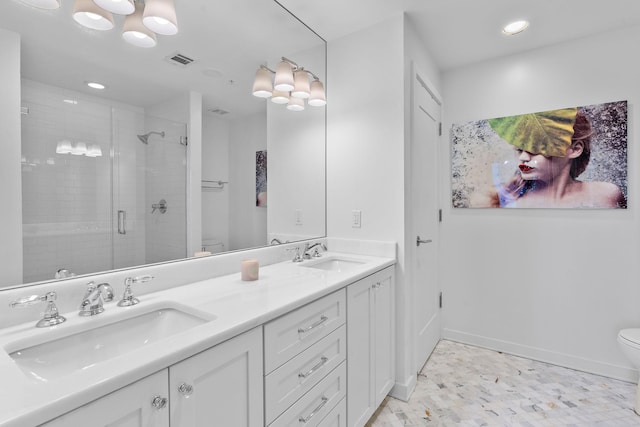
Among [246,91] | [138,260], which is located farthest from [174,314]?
[246,91]

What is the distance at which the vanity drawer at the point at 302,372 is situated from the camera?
101 cm

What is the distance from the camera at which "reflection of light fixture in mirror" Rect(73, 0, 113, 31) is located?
1.06 m

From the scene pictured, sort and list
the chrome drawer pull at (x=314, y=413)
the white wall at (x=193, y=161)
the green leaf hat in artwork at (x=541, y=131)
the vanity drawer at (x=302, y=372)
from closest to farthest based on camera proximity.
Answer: the vanity drawer at (x=302, y=372), the chrome drawer pull at (x=314, y=413), the white wall at (x=193, y=161), the green leaf hat in artwork at (x=541, y=131)

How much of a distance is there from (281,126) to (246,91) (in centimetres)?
35

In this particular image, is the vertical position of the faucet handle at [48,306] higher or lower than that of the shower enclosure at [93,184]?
lower

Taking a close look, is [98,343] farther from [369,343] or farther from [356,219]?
[356,219]

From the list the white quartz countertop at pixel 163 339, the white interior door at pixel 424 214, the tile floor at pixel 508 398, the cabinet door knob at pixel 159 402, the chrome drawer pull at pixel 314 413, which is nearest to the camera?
the white quartz countertop at pixel 163 339

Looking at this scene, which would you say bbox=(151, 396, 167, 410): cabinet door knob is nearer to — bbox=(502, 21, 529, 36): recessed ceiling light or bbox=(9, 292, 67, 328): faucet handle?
bbox=(9, 292, 67, 328): faucet handle

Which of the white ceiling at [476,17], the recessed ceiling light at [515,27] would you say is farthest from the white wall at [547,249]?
the recessed ceiling light at [515,27]

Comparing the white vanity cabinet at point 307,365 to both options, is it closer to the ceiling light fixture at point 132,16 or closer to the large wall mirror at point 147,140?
the large wall mirror at point 147,140

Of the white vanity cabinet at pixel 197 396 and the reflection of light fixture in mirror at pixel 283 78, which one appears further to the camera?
the reflection of light fixture in mirror at pixel 283 78

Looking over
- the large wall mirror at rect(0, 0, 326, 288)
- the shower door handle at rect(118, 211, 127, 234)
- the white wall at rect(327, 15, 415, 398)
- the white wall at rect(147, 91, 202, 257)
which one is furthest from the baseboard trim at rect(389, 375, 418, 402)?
the shower door handle at rect(118, 211, 127, 234)

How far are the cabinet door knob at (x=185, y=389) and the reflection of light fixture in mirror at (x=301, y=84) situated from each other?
5.76 ft

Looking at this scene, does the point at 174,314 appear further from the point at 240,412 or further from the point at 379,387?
the point at 379,387
